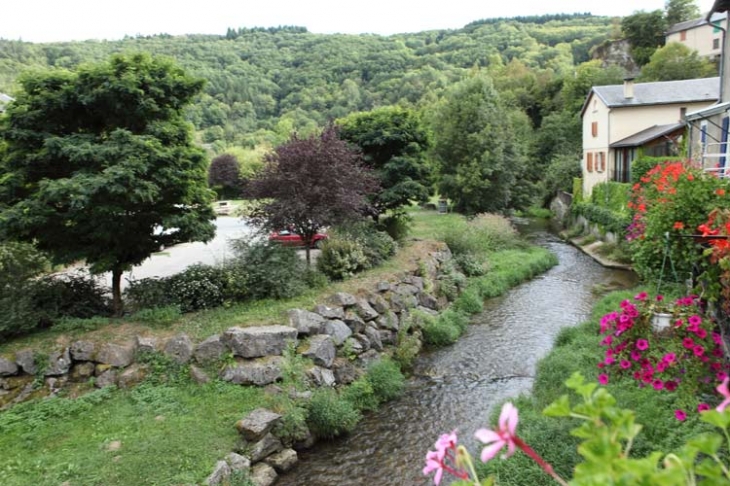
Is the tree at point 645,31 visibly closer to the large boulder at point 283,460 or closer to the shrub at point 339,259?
the shrub at point 339,259

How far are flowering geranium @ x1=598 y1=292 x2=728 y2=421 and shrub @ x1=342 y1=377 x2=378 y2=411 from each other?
5205mm

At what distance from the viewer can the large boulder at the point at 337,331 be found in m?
11.0

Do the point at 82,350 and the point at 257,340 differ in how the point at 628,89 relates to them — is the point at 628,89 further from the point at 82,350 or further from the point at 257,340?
the point at 82,350

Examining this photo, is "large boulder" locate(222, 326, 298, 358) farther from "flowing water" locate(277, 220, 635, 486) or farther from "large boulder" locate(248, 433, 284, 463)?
"flowing water" locate(277, 220, 635, 486)

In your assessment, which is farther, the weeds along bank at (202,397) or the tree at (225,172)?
the tree at (225,172)

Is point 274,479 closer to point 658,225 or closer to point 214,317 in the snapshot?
point 214,317

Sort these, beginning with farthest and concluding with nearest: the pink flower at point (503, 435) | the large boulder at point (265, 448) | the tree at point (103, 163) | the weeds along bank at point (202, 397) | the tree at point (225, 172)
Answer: the tree at point (225, 172), the tree at point (103, 163), the large boulder at point (265, 448), the weeds along bank at point (202, 397), the pink flower at point (503, 435)

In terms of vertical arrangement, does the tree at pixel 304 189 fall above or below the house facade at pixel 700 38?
below

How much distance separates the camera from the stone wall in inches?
318

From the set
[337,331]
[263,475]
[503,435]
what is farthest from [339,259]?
[503,435]

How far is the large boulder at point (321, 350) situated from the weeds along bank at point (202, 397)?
0.08 ft

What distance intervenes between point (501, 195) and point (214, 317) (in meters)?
21.3

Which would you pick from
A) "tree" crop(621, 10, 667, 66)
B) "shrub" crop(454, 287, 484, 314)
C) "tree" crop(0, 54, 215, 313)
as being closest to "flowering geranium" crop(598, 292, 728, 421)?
"tree" crop(0, 54, 215, 313)

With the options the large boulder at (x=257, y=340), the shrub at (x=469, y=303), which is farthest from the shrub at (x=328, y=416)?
the shrub at (x=469, y=303)
